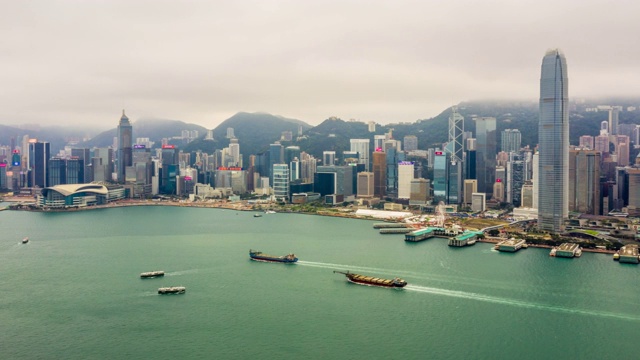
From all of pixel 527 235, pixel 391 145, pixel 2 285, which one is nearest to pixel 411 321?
pixel 2 285

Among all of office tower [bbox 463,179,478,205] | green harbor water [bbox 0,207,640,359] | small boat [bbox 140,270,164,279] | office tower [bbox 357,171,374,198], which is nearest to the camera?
green harbor water [bbox 0,207,640,359]

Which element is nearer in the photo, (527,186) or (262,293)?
(262,293)

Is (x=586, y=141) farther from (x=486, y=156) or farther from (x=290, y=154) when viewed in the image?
(x=290, y=154)

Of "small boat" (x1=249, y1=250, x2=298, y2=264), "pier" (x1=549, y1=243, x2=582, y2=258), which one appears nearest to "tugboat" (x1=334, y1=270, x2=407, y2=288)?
"small boat" (x1=249, y1=250, x2=298, y2=264)

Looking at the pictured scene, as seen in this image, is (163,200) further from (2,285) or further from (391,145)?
(2,285)

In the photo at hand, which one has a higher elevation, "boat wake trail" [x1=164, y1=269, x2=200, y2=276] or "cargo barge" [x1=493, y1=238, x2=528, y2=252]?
"cargo barge" [x1=493, y1=238, x2=528, y2=252]

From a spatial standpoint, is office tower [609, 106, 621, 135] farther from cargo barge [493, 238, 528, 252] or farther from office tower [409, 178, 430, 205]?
cargo barge [493, 238, 528, 252]
